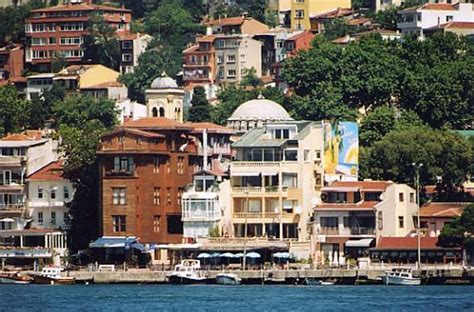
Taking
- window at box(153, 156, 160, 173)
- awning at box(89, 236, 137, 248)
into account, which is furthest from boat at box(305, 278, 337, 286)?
window at box(153, 156, 160, 173)

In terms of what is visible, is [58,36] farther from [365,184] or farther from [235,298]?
[235,298]

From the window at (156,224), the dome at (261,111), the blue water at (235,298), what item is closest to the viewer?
the blue water at (235,298)

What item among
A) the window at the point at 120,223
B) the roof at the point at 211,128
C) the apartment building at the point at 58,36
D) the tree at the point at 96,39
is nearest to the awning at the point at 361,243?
the window at the point at 120,223

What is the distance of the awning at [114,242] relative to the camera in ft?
468

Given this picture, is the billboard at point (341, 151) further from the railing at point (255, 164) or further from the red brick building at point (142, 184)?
the red brick building at point (142, 184)

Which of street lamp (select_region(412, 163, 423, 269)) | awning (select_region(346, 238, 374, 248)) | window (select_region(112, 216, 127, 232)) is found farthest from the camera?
window (select_region(112, 216, 127, 232))

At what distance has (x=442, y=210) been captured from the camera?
5610 inches

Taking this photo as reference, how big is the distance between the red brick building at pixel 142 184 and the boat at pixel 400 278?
14728 mm

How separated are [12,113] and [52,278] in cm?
3381

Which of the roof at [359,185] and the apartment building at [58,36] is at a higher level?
the apartment building at [58,36]

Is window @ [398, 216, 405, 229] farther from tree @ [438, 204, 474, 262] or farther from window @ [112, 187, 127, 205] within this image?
window @ [112, 187, 127, 205]

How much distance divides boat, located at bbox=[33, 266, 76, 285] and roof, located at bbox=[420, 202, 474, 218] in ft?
59.5

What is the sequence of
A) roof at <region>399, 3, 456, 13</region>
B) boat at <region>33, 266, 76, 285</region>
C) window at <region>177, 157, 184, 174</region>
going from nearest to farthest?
boat at <region>33, 266, 76, 285</region> → window at <region>177, 157, 184, 174</region> → roof at <region>399, 3, 456, 13</region>

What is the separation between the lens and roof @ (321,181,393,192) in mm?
141625
